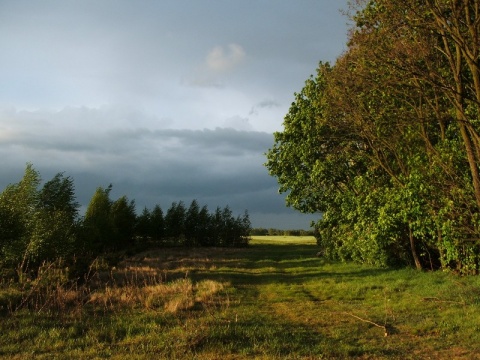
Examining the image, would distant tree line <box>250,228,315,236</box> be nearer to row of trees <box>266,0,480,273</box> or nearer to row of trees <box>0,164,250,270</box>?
row of trees <box>0,164,250,270</box>

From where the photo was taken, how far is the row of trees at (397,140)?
17.5 m

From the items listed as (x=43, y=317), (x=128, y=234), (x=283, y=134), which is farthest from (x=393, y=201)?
(x=128, y=234)

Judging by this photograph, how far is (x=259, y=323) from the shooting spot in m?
14.0

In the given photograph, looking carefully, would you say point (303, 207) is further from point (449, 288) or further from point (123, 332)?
point (123, 332)

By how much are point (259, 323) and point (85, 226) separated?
51.5m

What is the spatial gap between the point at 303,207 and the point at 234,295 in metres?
14.4

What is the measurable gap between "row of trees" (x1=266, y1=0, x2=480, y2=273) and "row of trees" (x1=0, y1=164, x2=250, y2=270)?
19.4 metres

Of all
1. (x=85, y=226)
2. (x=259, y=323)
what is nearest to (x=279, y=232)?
(x=85, y=226)

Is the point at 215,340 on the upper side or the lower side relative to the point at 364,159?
lower

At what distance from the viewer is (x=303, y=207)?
33.7 metres

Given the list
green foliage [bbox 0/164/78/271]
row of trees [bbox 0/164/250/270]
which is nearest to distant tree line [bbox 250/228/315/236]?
row of trees [bbox 0/164/250/270]

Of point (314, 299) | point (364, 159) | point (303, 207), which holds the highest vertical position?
point (364, 159)

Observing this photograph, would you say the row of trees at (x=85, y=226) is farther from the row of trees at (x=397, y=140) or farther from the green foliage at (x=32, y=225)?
the row of trees at (x=397, y=140)

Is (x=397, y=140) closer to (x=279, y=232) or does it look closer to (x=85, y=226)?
(x=85, y=226)
